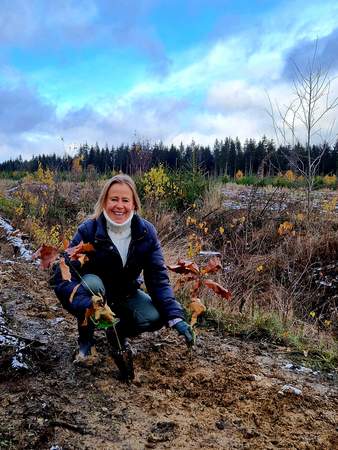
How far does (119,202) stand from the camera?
2.53 metres

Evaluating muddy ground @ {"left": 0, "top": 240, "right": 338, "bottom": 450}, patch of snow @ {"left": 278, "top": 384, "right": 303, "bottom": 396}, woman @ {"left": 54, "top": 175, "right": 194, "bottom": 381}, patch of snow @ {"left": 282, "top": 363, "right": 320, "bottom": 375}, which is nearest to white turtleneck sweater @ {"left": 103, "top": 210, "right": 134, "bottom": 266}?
woman @ {"left": 54, "top": 175, "right": 194, "bottom": 381}

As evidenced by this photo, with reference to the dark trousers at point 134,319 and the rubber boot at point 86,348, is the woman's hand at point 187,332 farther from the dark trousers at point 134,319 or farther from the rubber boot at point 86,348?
the rubber boot at point 86,348

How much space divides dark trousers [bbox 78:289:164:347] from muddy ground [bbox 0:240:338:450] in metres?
0.21

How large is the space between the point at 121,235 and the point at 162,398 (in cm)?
92

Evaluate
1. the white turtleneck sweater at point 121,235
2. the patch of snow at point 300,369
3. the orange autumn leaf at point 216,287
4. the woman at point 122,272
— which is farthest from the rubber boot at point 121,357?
the patch of snow at point 300,369

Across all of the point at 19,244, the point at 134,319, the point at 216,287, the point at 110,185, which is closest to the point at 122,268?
the point at 134,319

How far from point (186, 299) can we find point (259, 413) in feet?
6.07

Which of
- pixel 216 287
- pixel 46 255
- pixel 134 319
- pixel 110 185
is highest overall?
pixel 110 185

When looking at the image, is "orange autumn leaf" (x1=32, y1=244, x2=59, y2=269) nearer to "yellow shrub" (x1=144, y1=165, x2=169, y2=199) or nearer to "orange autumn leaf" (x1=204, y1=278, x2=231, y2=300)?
"orange autumn leaf" (x1=204, y1=278, x2=231, y2=300)

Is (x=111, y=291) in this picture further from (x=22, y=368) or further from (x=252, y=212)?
(x=252, y=212)

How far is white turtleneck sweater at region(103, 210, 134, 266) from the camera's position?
254 cm

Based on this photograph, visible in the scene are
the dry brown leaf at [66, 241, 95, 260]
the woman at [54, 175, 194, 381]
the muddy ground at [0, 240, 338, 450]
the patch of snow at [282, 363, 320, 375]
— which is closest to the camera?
the muddy ground at [0, 240, 338, 450]

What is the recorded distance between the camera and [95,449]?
6.16ft

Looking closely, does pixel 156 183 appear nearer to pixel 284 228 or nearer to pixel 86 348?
pixel 284 228
